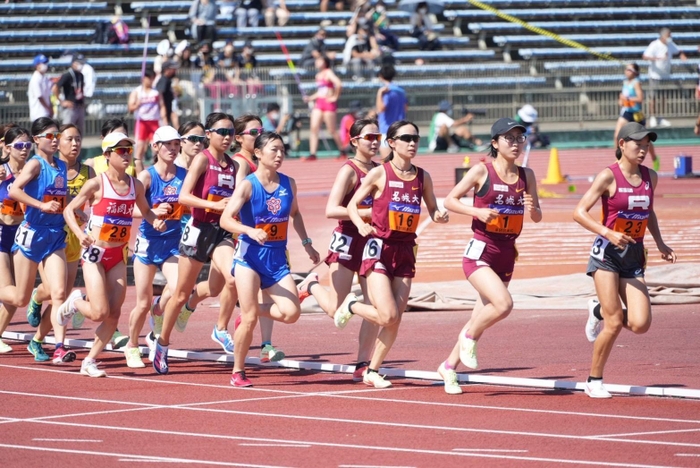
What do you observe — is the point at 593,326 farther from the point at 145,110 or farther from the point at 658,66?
the point at 658,66

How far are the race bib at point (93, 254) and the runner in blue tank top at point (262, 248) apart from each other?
110 cm

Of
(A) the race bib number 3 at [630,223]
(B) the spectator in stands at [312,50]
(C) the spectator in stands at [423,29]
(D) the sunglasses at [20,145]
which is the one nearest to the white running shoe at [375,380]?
(A) the race bib number 3 at [630,223]

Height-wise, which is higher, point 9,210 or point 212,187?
point 212,187

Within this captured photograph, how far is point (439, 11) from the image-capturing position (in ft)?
124

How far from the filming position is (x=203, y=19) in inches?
1320

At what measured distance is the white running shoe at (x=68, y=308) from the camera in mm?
9781

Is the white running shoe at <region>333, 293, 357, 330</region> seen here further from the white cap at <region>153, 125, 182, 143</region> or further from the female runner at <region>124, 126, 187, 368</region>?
the white cap at <region>153, 125, 182, 143</region>

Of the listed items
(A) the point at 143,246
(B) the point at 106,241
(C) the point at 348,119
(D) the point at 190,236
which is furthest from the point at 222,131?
(C) the point at 348,119

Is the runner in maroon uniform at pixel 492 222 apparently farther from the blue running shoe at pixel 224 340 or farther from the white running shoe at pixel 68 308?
the white running shoe at pixel 68 308

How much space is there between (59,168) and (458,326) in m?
4.08

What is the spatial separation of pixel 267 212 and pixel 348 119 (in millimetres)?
21097

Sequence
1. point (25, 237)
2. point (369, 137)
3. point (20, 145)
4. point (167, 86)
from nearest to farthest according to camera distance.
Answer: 1. point (369, 137)
2. point (25, 237)
3. point (20, 145)
4. point (167, 86)

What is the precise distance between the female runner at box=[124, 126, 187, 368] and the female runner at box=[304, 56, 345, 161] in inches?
748

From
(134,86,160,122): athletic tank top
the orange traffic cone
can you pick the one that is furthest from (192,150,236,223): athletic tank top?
the orange traffic cone
